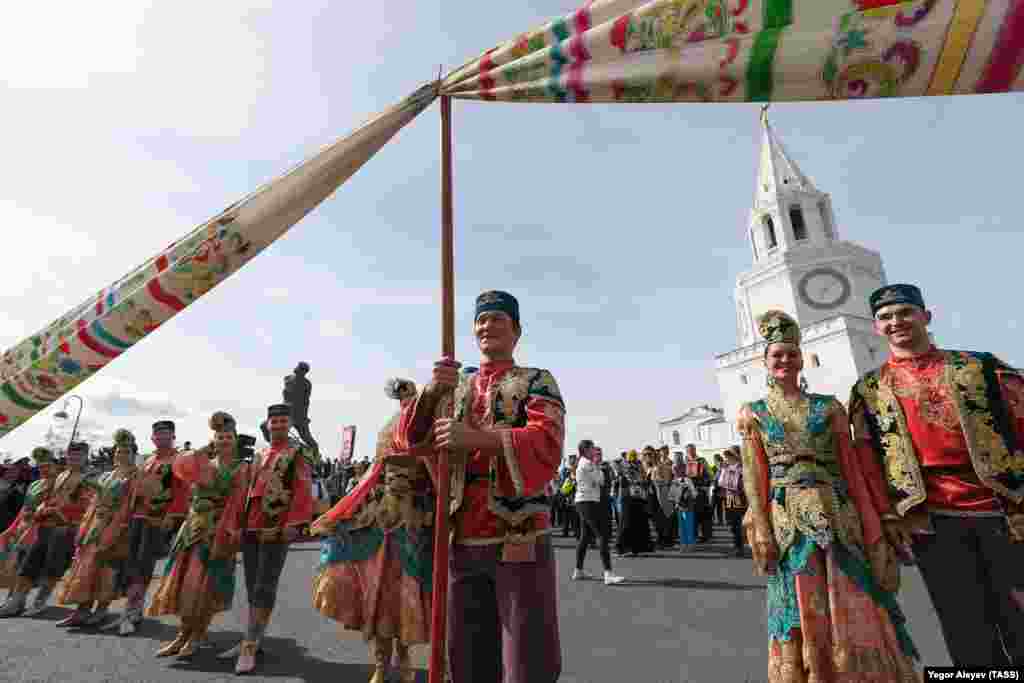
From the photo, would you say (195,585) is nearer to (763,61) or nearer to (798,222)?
(763,61)

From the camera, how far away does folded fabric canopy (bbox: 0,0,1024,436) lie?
170cm

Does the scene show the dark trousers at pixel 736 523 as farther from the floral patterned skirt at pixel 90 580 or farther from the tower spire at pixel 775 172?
the tower spire at pixel 775 172

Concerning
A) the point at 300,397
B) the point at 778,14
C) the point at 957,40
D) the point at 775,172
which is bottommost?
the point at 957,40

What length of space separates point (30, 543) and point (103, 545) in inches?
79.5

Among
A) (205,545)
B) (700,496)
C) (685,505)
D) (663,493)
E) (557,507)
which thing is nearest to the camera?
(205,545)

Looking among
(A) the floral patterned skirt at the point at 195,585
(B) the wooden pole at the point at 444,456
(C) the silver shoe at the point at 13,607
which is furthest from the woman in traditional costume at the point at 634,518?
(C) the silver shoe at the point at 13,607

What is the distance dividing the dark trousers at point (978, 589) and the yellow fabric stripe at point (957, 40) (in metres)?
2.20

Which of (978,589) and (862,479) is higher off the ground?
(862,479)

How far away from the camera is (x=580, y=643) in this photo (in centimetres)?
494

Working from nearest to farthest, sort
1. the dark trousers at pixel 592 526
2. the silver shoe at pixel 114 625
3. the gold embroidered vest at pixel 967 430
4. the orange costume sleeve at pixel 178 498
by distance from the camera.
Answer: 1. the gold embroidered vest at pixel 967 430
2. the silver shoe at pixel 114 625
3. the orange costume sleeve at pixel 178 498
4. the dark trousers at pixel 592 526

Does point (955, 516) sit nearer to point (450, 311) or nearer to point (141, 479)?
point (450, 311)

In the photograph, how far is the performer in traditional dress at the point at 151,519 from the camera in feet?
20.0

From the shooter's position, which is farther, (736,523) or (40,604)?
(736,523)

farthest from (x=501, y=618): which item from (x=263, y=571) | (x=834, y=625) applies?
(x=263, y=571)
